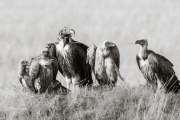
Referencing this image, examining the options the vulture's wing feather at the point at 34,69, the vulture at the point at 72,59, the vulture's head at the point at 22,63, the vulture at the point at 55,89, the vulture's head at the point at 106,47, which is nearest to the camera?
the vulture's wing feather at the point at 34,69

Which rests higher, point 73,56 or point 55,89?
point 73,56

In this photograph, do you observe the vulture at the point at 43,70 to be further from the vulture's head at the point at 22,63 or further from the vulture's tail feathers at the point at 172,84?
the vulture's tail feathers at the point at 172,84

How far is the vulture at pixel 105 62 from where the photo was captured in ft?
28.9

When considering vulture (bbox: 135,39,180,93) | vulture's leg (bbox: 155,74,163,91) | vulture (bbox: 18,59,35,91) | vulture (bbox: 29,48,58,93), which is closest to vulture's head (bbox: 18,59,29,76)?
vulture (bbox: 18,59,35,91)

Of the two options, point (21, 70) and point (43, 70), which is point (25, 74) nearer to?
point (21, 70)

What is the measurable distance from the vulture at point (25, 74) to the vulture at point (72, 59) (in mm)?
924

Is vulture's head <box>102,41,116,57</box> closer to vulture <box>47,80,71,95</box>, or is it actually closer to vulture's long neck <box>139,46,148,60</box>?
vulture's long neck <box>139,46,148,60</box>

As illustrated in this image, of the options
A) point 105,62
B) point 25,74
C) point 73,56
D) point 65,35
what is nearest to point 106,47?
point 105,62

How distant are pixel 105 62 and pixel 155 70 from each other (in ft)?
3.08

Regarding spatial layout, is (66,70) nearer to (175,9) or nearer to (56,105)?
(56,105)

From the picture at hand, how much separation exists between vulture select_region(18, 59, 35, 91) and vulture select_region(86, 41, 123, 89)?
119 centimetres

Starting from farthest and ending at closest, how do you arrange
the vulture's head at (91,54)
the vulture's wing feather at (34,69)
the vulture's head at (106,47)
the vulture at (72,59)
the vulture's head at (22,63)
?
1. the vulture at (72,59)
2. the vulture's head at (91,54)
3. the vulture's head at (106,47)
4. the vulture's head at (22,63)
5. the vulture's wing feather at (34,69)

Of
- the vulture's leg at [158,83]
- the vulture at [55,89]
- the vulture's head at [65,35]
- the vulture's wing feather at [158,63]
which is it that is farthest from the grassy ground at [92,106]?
the vulture's head at [65,35]

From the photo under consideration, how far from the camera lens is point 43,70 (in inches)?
330
